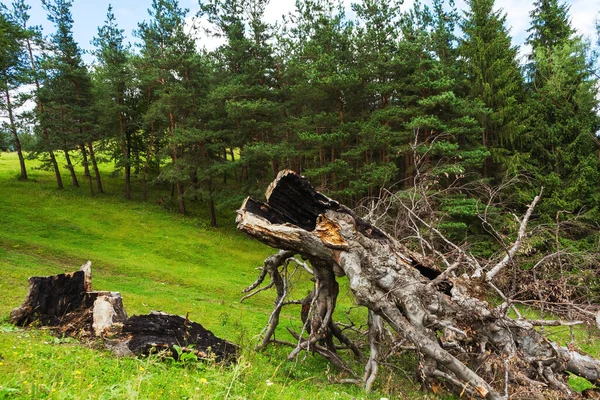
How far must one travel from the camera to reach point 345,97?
2675cm

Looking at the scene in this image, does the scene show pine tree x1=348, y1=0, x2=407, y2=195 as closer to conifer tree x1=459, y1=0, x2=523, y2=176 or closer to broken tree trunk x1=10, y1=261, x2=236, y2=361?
conifer tree x1=459, y1=0, x2=523, y2=176

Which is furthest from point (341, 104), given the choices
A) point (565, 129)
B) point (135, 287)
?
point (135, 287)

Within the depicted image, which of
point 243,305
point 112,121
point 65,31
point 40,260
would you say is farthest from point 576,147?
point 65,31

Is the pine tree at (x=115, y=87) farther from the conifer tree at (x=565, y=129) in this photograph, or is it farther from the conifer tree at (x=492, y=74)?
the conifer tree at (x=565, y=129)

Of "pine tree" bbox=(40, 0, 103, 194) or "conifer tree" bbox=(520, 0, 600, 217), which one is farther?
"pine tree" bbox=(40, 0, 103, 194)

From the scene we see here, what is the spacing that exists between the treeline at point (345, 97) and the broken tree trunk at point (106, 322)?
39.4ft

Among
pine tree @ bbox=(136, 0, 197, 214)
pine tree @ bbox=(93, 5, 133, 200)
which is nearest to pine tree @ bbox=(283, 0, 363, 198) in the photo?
pine tree @ bbox=(136, 0, 197, 214)

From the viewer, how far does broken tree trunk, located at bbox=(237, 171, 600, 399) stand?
5.81 m

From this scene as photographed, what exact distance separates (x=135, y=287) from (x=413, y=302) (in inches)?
470

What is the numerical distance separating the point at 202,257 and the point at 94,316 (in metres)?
15.6

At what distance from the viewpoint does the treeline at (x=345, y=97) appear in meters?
21.9

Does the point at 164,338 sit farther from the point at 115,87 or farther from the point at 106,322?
the point at 115,87

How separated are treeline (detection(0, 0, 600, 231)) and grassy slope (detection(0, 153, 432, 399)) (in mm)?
4107

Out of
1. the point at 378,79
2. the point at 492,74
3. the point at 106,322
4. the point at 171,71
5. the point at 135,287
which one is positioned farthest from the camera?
the point at 171,71
